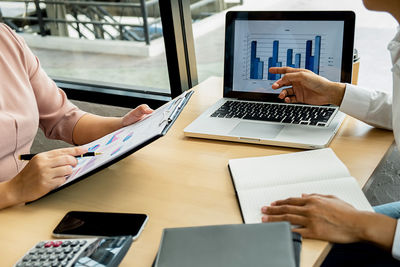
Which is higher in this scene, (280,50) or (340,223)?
(280,50)

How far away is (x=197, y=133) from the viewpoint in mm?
1210

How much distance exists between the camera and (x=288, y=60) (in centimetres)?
133

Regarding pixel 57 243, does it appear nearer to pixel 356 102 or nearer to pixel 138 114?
pixel 138 114

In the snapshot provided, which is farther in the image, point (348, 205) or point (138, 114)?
point (138, 114)

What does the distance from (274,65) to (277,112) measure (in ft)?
0.51

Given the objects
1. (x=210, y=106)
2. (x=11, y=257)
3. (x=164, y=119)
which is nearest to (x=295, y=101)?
(x=210, y=106)

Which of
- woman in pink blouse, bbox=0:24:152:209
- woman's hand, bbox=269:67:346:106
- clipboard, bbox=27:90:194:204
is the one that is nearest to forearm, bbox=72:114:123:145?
woman in pink blouse, bbox=0:24:152:209

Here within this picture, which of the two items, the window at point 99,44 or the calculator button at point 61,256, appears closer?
the calculator button at point 61,256

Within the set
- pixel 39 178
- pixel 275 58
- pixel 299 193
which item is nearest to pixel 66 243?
pixel 39 178

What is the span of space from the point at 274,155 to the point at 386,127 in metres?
0.34

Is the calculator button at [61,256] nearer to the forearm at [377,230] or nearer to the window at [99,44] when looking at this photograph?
the forearm at [377,230]

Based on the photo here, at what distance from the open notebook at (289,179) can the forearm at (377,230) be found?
0.04 m

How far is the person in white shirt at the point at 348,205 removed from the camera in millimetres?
791

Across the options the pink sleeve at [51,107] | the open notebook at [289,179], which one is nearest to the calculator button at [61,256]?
the open notebook at [289,179]
